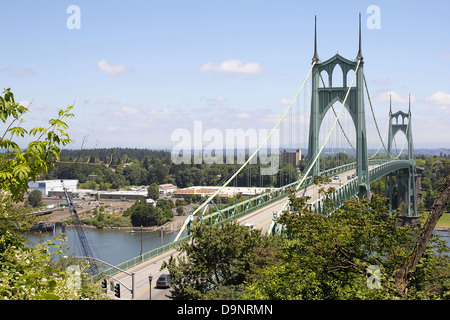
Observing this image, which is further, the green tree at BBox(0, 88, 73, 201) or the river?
the river

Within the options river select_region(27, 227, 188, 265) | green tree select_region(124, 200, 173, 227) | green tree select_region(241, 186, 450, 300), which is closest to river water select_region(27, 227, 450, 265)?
river select_region(27, 227, 188, 265)

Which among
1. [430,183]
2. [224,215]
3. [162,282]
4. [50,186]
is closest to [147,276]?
[162,282]

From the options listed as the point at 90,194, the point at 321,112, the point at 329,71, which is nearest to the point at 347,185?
the point at 321,112

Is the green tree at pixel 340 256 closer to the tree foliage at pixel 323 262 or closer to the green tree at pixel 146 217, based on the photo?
the tree foliage at pixel 323 262

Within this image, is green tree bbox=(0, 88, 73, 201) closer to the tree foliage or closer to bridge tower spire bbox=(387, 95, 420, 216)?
the tree foliage

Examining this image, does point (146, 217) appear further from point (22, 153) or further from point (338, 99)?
point (22, 153)

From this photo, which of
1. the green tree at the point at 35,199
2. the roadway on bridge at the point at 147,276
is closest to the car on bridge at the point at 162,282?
the roadway on bridge at the point at 147,276
